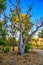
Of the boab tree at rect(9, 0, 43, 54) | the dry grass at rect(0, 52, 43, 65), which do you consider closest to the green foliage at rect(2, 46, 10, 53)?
the dry grass at rect(0, 52, 43, 65)

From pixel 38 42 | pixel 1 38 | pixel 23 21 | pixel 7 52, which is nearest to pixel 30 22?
pixel 23 21

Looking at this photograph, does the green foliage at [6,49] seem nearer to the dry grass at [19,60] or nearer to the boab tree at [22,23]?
the dry grass at [19,60]

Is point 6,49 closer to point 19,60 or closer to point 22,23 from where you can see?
point 19,60

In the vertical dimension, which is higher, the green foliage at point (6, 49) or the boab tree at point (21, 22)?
the boab tree at point (21, 22)

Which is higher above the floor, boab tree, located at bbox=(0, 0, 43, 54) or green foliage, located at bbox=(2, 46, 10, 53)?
boab tree, located at bbox=(0, 0, 43, 54)

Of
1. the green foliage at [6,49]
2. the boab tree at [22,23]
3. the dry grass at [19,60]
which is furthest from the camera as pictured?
the boab tree at [22,23]

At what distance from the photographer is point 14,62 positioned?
12008mm

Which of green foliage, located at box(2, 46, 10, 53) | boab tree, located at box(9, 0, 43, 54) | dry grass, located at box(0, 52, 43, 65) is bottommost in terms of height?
dry grass, located at box(0, 52, 43, 65)

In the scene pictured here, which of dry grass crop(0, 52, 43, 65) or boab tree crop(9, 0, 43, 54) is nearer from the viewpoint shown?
dry grass crop(0, 52, 43, 65)

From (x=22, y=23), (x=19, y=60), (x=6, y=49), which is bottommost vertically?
(x=19, y=60)

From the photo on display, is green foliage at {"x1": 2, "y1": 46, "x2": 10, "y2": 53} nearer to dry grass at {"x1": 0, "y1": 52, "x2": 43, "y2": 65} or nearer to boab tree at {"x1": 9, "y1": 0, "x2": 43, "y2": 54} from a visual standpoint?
dry grass at {"x1": 0, "y1": 52, "x2": 43, "y2": 65}

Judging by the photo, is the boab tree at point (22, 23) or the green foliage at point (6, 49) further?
the boab tree at point (22, 23)

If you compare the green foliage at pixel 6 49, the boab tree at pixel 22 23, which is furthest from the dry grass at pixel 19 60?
the boab tree at pixel 22 23

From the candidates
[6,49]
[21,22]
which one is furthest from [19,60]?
[21,22]
